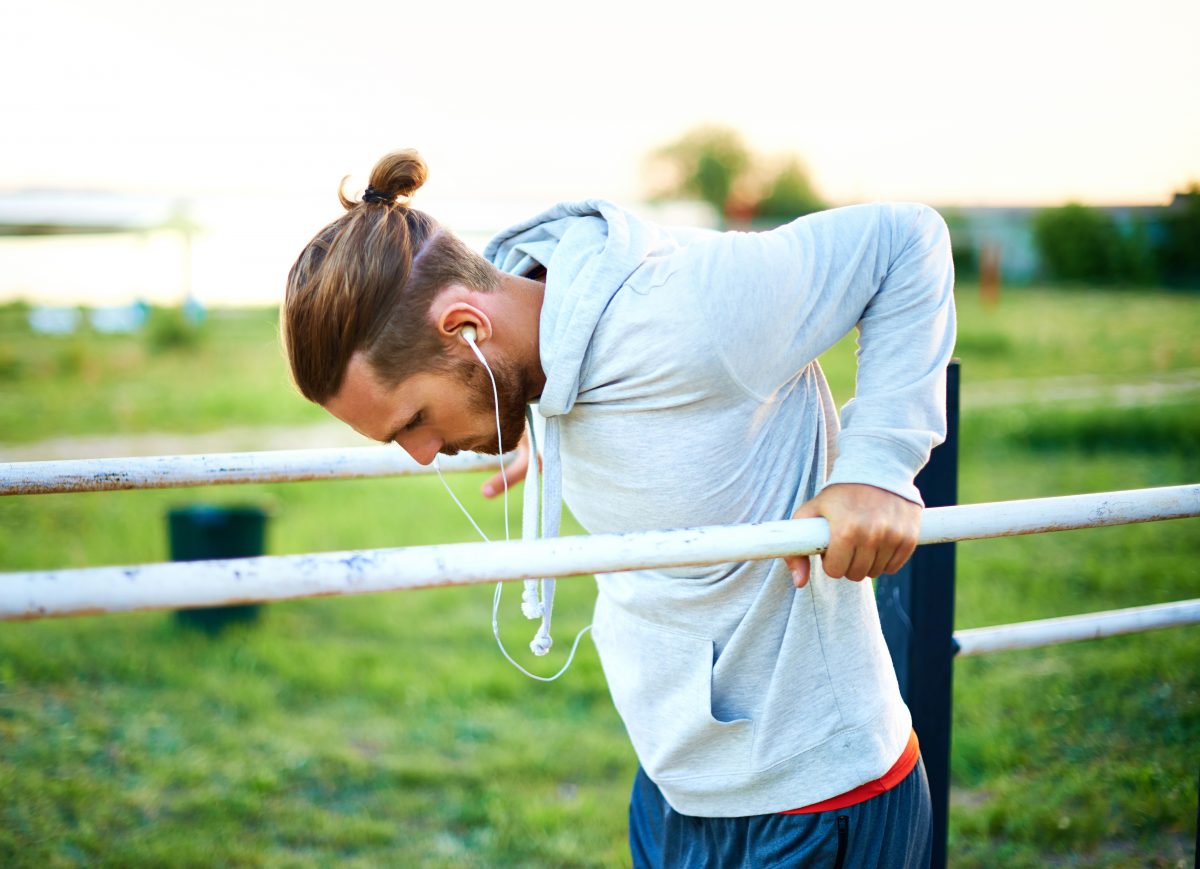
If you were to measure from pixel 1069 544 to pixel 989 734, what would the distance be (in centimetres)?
233

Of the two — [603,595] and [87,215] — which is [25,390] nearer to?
[87,215]

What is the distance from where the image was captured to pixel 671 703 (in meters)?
1.45

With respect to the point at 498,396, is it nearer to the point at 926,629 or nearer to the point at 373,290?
the point at 373,290

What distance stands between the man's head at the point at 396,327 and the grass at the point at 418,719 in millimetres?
551

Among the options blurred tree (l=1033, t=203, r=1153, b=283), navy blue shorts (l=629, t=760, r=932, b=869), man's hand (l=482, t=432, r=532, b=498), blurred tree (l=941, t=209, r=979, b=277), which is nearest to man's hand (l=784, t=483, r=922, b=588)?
navy blue shorts (l=629, t=760, r=932, b=869)

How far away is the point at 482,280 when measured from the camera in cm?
138

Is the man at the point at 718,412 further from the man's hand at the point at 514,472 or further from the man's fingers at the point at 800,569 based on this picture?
the man's hand at the point at 514,472

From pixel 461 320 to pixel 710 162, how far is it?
76.0 ft

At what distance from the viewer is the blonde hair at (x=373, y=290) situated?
133cm

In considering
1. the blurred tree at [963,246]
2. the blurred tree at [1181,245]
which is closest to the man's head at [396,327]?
the blurred tree at [1181,245]

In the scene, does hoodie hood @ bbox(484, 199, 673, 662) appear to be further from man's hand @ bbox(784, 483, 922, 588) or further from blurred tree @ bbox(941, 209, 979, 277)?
blurred tree @ bbox(941, 209, 979, 277)

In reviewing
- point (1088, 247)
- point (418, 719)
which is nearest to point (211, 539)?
point (418, 719)

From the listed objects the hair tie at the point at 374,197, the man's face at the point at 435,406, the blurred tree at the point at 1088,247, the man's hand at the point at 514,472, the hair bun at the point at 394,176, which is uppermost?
the hair bun at the point at 394,176

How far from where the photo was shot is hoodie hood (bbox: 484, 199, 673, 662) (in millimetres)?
1286
